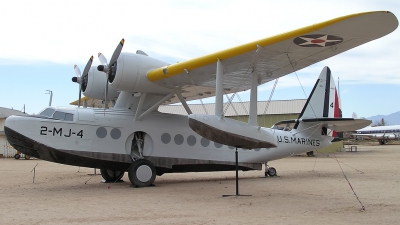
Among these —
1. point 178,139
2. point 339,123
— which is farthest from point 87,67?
point 339,123

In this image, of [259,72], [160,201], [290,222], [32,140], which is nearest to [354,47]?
[259,72]

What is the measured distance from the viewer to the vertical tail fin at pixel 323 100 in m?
17.5

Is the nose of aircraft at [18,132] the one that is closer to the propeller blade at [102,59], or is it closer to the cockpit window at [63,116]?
the cockpit window at [63,116]

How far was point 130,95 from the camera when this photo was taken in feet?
45.4

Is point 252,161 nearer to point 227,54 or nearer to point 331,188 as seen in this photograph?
point 331,188

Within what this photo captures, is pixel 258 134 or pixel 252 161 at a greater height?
pixel 258 134

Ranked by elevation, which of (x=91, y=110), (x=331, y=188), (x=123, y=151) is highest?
(x=91, y=110)

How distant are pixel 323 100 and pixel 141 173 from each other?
31.4 ft

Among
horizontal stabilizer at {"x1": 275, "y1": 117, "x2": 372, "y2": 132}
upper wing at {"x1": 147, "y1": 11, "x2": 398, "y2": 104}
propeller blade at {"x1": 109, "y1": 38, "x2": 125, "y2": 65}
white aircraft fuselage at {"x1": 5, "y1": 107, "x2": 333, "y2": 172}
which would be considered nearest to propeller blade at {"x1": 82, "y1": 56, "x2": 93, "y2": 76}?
white aircraft fuselage at {"x1": 5, "y1": 107, "x2": 333, "y2": 172}

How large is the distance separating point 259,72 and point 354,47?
3245 mm

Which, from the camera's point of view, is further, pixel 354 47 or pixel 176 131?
pixel 176 131

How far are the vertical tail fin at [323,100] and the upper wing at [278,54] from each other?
15.4 ft

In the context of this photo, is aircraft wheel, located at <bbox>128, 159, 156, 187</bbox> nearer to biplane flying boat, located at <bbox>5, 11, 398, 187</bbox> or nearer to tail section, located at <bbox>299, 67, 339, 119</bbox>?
biplane flying boat, located at <bbox>5, 11, 398, 187</bbox>

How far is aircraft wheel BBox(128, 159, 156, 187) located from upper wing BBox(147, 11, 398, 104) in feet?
8.91
